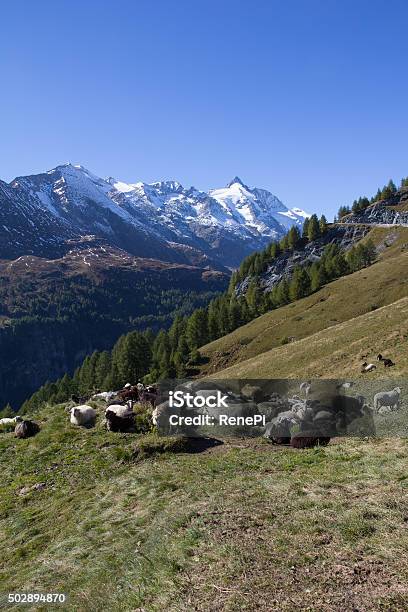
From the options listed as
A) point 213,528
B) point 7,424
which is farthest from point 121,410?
point 213,528

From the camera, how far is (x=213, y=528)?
1139 cm

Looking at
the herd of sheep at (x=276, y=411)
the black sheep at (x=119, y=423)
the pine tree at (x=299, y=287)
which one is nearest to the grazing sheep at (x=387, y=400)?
the herd of sheep at (x=276, y=411)

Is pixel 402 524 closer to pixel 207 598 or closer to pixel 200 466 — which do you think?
pixel 207 598

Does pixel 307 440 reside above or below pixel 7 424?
above

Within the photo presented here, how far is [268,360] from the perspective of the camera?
5922 cm

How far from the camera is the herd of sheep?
20203mm

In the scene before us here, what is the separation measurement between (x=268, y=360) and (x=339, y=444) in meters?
41.1

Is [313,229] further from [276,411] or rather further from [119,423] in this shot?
[119,423]

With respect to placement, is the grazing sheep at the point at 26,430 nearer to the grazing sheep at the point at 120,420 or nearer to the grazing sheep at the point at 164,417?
the grazing sheep at the point at 120,420

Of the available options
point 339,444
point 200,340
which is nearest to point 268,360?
point 339,444

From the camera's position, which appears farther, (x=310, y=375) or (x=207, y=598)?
(x=310, y=375)

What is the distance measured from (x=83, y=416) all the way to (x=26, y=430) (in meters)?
3.60

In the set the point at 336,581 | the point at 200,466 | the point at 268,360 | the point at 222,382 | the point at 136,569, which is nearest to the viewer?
the point at 336,581

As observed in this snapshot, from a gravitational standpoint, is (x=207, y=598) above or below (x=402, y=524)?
below
